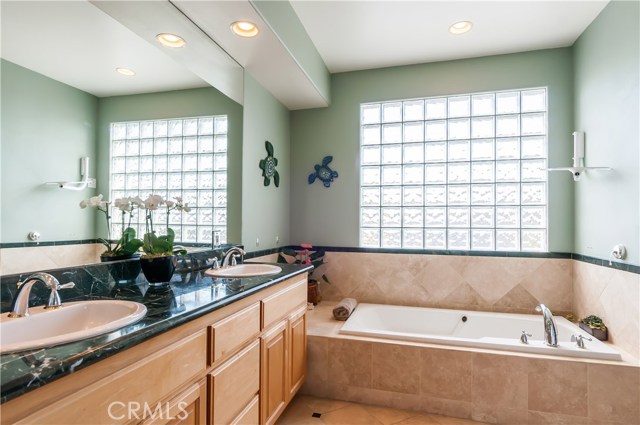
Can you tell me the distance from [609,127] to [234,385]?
2936mm

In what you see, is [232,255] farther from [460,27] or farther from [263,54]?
[460,27]

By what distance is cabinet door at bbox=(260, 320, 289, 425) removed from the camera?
69.8 inches

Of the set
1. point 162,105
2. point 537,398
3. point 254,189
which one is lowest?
point 537,398

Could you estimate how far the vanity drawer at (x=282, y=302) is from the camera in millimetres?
1797

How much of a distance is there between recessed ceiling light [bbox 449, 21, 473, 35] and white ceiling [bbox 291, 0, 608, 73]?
0.04 m

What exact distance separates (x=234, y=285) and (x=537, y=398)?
6.54ft

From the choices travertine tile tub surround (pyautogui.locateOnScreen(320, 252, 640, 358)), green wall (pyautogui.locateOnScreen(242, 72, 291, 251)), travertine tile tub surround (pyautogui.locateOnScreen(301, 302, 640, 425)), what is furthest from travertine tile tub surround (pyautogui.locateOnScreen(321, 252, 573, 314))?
travertine tile tub surround (pyautogui.locateOnScreen(301, 302, 640, 425))

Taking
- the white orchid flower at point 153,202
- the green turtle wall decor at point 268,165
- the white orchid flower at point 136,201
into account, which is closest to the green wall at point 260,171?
the green turtle wall decor at point 268,165

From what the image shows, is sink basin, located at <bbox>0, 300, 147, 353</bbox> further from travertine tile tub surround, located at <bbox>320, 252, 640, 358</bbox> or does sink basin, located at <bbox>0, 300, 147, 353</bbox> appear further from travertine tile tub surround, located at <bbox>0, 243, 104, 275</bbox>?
travertine tile tub surround, located at <bbox>320, 252, 640, 358</bbox>

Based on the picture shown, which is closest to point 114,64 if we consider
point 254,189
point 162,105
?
point 162,105

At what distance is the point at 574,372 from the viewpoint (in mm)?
2037

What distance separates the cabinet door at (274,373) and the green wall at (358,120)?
5.26 feet

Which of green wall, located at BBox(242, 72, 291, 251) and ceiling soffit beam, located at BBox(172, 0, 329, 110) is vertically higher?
ceiling soffit beam, located at BBox(172, 0, 329, 110)

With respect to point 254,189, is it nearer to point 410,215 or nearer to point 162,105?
point 162,105
